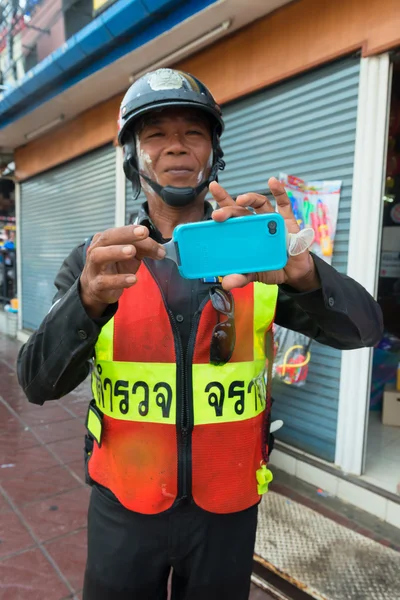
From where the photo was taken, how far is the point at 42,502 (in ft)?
11.0

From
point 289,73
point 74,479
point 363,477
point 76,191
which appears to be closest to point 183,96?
point 289,73

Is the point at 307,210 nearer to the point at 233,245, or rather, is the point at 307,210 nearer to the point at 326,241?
the point at 326,241

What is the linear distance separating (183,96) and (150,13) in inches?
132

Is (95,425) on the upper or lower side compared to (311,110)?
lower

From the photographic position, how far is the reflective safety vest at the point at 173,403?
1.30 meters

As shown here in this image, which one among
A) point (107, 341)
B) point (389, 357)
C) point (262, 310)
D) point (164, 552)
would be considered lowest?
point (389, 357)

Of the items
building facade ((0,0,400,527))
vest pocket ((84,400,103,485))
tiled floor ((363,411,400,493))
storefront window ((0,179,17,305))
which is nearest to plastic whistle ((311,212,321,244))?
building facade ((0,0,400,527))

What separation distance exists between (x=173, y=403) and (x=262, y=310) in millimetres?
408

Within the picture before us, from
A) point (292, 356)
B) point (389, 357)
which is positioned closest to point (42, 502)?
point (292, 356)

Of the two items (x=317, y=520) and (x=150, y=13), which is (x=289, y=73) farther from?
(x=317, y=520)

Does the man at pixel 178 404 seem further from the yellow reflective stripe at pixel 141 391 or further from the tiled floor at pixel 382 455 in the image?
the tiled floor at pixel 382 455

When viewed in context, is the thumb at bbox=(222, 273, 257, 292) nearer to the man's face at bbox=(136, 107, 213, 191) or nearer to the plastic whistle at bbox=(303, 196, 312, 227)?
the man's face at bbox=(136, 107, 213, 191)

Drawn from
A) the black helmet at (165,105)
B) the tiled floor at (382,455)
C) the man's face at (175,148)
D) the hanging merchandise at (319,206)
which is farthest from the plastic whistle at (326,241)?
the man's face at (175,148)

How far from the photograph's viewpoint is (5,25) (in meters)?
8.08
